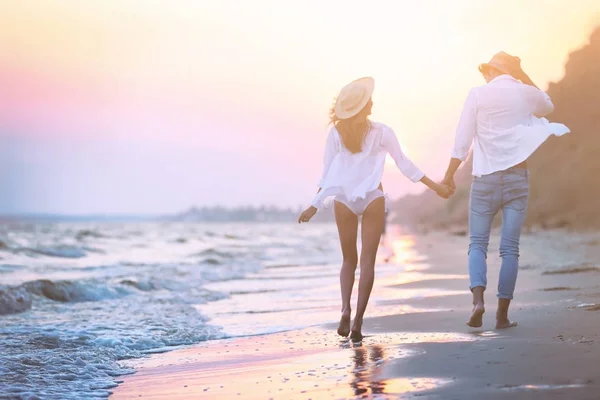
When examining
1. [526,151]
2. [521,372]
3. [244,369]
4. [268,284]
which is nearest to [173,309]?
[268,284]

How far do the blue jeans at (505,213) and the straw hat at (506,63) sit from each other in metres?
0.85

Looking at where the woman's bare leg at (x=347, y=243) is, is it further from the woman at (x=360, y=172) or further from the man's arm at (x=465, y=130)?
the man's arm at (x=465, y=130)

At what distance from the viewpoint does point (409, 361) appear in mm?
3965

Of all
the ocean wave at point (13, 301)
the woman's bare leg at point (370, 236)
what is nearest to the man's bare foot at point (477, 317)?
the woman's bare leg at point (370, 236)

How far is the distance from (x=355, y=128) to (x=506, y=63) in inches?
53.2

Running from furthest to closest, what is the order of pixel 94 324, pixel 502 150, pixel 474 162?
pixel 94 324
pixel 474 162
pixel 502 150

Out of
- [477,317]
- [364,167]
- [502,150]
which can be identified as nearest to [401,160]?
[364,167]

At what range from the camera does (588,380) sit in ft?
10.2

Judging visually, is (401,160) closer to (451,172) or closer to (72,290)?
(451,172)

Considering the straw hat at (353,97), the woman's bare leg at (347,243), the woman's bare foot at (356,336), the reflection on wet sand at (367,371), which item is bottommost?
the woman's bare foot at (356,336)

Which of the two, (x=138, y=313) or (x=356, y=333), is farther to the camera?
(x=138, y=313)

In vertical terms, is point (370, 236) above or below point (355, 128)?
below

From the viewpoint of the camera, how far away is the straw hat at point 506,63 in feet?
18.3

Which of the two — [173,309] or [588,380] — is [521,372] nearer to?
[588,380]
